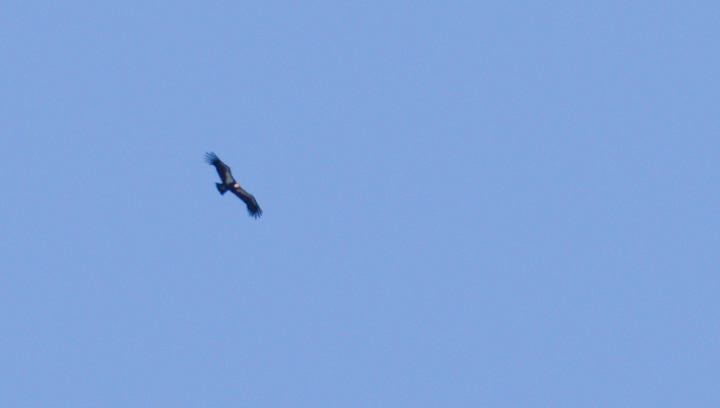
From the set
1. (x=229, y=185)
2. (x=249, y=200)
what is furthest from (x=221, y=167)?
(x=249, y=200)

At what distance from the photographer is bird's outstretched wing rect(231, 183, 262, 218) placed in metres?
61.0

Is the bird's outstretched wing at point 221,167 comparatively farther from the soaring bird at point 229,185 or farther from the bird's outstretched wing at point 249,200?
the bird's outstretched wing at point 249,200

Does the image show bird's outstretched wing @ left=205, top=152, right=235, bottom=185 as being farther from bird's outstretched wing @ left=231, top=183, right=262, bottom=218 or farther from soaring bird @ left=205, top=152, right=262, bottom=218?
bird's outstretched wing @ left=231, top=183, right=262, bottom=218

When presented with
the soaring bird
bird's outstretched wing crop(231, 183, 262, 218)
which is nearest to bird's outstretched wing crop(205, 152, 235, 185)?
the soaring bird

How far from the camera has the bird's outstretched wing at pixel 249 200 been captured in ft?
200

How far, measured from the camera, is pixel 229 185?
60.4 metres

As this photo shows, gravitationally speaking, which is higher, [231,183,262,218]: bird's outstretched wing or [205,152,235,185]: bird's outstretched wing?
Answer: [231,183,262,218]: bird's outstretched wing

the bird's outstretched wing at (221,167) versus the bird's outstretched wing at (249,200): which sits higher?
the bird's outstretched wing at (249,200)

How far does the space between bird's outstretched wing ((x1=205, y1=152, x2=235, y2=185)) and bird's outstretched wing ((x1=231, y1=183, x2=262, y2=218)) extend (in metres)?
0.58

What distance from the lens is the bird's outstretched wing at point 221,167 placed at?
59263 millimetres

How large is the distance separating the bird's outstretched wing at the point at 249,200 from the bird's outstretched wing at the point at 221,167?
1.91 feet

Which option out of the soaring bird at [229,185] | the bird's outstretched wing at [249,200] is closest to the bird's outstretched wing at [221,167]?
the soaring bird at [229,185]

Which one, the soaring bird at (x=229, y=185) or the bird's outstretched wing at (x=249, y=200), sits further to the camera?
the bird's outstretched wing at (x=249, y=200)

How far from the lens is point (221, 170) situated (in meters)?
59.7
